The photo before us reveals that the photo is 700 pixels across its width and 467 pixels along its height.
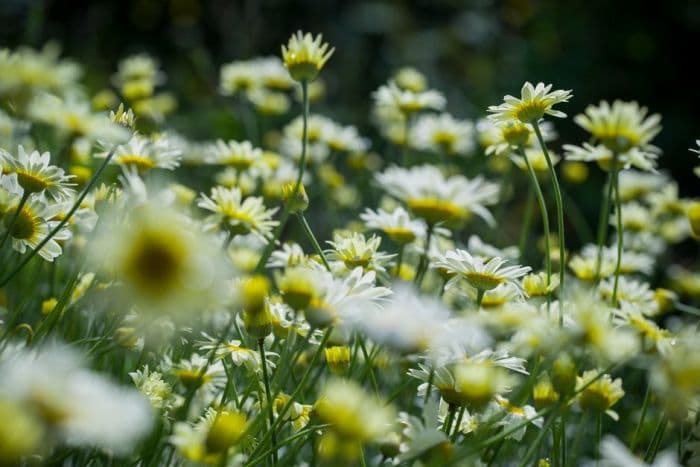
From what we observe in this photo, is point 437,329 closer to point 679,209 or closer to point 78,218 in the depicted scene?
point 78,218

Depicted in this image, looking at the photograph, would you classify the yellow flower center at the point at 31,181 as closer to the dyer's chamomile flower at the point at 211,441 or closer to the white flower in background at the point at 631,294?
the dyer's chamomile flower at the point at 211,441

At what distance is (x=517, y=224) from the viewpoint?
8.43 ft

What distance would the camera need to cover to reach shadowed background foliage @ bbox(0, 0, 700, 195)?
9.50ft

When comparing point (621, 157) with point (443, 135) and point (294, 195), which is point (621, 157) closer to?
point (294, 195)

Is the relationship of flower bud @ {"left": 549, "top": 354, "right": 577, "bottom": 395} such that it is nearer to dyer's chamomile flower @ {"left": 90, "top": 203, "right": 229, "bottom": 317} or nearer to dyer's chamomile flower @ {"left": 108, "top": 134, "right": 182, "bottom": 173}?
dyer's chamomile flower @ {"left": 90, "top": 203, "right": 229, "bottom": 317}

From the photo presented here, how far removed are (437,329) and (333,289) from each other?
0.09 meters

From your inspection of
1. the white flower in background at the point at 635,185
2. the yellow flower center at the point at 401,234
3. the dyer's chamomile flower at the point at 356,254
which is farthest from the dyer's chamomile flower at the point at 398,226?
the white flower in background at the point at 635,185

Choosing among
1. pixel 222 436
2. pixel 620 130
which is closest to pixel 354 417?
pixel 222 436

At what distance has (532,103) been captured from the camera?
0.82 metres

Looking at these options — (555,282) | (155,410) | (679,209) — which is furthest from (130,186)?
(679,209)

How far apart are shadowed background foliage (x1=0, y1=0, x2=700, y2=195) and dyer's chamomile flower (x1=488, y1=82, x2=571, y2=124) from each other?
1540mm

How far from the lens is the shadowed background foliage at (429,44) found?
290 cm

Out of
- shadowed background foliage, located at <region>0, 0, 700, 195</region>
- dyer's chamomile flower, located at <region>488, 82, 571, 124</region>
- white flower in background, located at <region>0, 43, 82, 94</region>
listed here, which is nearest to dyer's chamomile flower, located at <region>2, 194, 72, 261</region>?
white flower in background, located at <region>0, 43, 82, 94</region>

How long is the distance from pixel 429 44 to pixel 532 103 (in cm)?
277
